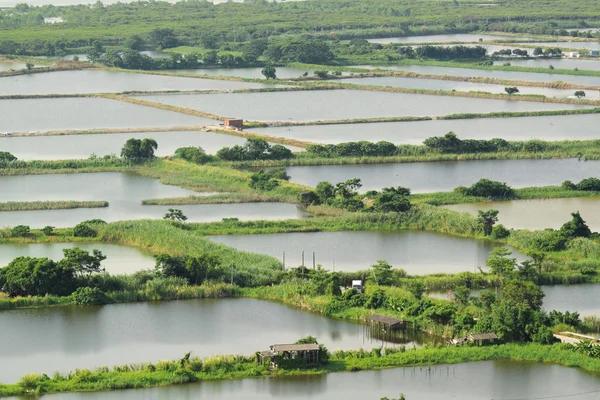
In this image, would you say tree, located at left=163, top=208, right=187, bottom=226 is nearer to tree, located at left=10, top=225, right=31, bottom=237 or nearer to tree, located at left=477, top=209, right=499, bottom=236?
tree, located at left=10, top=225, right=31, bottom=237

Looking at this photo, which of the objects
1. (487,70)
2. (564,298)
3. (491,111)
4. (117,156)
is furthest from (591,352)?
(487,70)

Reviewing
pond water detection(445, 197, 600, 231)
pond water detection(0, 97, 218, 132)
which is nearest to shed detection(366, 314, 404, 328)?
pond water detection(445, 197, 600, 231)

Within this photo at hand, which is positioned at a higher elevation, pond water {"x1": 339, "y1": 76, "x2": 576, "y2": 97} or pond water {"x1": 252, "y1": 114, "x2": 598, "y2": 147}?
pond water {"x1": 339, "y1": 76, "x2": 576, "y2": 97}

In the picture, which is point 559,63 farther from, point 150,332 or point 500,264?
point 150,332

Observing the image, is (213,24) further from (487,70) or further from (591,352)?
(591,352)

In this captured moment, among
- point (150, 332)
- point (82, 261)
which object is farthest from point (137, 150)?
point (150, 332)

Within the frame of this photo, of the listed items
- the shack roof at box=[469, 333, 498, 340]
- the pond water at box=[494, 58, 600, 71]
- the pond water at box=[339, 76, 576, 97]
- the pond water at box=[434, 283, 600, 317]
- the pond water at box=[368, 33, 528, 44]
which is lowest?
the shack roof at box=[469, 333, 498, 340]
